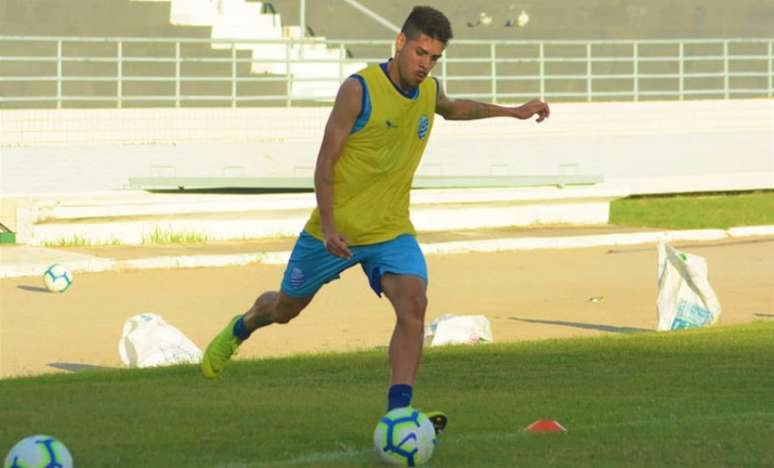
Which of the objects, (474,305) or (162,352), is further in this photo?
(474,305)

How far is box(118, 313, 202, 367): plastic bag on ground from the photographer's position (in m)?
11.7

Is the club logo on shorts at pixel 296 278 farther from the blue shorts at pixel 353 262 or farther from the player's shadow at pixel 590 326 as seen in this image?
the player's shadow at pixel 590 326

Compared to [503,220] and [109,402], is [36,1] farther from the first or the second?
[109,402]

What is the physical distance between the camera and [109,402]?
9430 mm

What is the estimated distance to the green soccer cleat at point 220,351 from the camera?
965cm

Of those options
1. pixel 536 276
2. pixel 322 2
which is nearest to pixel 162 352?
pixel 536 276

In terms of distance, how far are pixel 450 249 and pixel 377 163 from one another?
1204 cm

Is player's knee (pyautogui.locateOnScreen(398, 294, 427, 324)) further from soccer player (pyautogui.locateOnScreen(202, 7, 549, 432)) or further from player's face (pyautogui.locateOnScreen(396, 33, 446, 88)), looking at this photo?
player's face (pyautogui.locateOnScreen(396, 33, 446, 88))

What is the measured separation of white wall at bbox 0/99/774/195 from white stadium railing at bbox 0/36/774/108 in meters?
0.41

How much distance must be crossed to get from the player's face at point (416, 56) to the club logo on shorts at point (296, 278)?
46.2 inches

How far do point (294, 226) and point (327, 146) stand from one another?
13.5 meters

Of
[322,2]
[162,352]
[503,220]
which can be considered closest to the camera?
[162,352]

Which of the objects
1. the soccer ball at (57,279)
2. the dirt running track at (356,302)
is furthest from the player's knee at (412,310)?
the soccer ball at (57,279)

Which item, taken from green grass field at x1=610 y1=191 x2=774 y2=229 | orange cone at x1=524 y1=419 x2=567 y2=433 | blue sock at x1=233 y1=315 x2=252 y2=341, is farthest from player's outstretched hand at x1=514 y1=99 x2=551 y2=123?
green grass field at x1=610 y1=191 x2=774 y2=229
